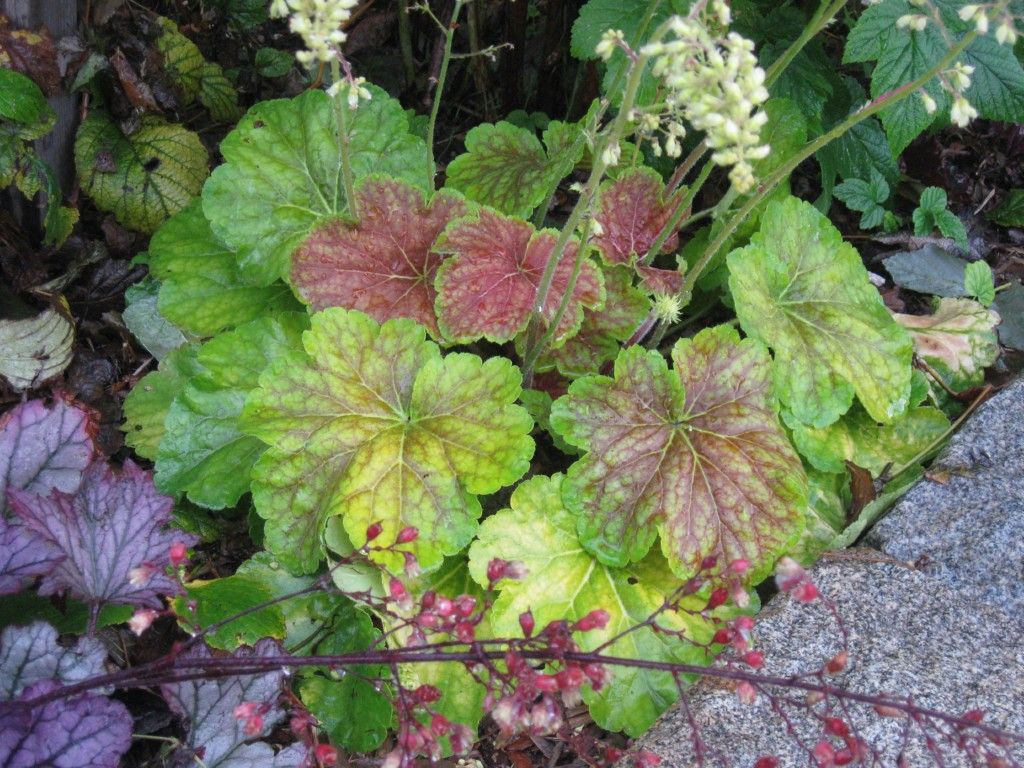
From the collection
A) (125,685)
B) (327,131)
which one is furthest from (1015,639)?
(327,131)

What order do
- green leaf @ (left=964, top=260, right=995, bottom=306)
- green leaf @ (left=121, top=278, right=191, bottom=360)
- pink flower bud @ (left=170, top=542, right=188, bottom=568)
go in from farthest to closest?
1. green leaf @ (left=964, top=260, right=995, bottom=306)
2. green leaf @ (left=121, top=278, right=191, bottom=360)
3. pink flower bud @ (left=170, top=542, right=188, bottom=568)

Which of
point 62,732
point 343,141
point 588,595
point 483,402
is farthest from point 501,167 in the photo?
point 62,732

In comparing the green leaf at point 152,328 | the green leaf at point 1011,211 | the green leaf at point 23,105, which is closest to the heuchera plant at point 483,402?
the green leaf at point 152,328

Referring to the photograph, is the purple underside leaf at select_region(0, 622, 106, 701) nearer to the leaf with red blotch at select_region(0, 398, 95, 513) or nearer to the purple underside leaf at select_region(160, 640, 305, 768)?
the purple underside leaf at select_region(160, 640, 305, 768)

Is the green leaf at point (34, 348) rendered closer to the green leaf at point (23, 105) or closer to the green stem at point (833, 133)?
the green leaf at point (23, 105)

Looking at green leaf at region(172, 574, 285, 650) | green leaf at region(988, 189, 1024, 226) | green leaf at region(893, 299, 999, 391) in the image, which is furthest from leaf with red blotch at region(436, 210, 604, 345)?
green leaf at region(988, 189, 1024, 226)

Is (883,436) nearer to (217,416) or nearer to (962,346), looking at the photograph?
(962,346)
